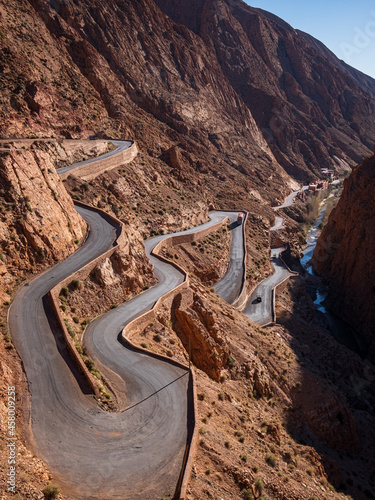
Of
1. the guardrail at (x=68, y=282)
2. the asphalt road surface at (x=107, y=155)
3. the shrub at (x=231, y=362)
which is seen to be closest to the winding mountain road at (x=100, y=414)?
the guardrail at (x=68, y=282)

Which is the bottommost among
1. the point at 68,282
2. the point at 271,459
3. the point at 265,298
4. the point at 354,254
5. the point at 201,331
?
the point at 265,298

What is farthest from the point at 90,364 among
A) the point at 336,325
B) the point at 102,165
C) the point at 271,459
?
the point at 336,325

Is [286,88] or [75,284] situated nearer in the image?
[75,284]

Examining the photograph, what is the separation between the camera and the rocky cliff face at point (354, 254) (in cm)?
4319

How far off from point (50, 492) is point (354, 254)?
44619 mm

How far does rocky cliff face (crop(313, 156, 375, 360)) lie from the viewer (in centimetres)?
4319

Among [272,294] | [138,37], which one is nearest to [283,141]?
[138,37]

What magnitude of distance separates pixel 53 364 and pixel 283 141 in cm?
10616

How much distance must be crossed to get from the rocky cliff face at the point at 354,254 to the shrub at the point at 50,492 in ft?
119

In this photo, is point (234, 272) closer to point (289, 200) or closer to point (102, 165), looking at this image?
point (102, 165)

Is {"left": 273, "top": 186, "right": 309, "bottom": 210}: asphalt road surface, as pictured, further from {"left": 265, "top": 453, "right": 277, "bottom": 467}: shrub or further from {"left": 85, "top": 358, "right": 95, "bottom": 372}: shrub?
{"left": 85, "top": 358, "right": 95, "bottom": 372}: shrub

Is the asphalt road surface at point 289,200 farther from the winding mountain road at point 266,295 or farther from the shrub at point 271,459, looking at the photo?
the shrub at point 271,459

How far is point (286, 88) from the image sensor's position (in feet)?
439

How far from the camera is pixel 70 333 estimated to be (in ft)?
52.7
